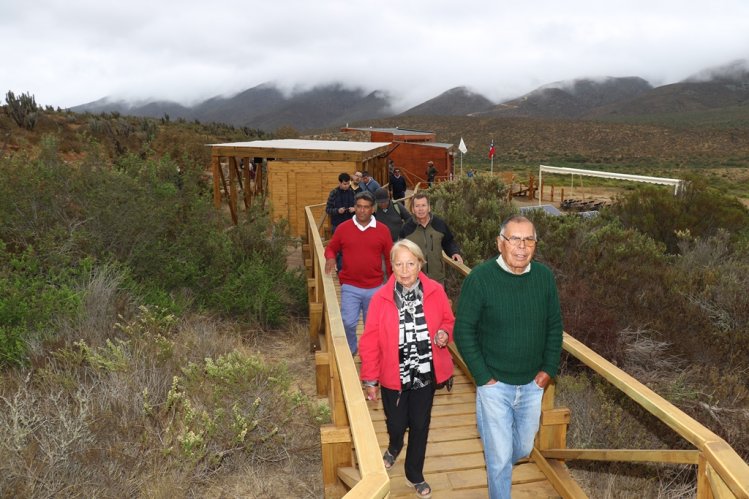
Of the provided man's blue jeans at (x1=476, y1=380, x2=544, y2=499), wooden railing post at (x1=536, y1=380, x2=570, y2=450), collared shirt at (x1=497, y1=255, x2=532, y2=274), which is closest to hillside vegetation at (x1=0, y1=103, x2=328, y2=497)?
man's blue jeans at (x1=476, y1=380, x2=544, y2=499)

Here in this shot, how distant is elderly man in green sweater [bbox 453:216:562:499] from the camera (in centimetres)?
292

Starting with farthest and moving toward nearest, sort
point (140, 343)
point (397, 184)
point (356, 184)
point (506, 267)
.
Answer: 1. point (397, 184)
2. point (356, 184)
3. point (140, 343)
4. point (506, 267)

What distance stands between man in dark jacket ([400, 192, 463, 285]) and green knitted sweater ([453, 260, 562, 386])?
2.24 meters

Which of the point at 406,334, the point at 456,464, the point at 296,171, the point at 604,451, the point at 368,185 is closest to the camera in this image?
the point at 406,334

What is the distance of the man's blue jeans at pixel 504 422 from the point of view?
303cm

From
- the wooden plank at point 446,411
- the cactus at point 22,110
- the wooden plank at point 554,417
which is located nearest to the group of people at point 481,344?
the wooden plank at point 554,417

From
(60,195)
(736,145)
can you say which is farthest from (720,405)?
(736,145)

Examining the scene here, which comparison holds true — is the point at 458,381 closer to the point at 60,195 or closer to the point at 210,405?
the point at 210,405

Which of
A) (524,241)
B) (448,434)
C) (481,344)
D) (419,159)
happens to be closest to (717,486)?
(481,344)

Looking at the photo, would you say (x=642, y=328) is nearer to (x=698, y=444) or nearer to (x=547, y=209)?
(x=698, y=444)

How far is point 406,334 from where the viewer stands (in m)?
3.18

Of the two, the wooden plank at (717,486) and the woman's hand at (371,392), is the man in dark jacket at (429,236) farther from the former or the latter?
the wooden plank at (717,486)

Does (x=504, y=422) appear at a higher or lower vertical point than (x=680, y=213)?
higher

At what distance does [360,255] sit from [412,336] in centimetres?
181
